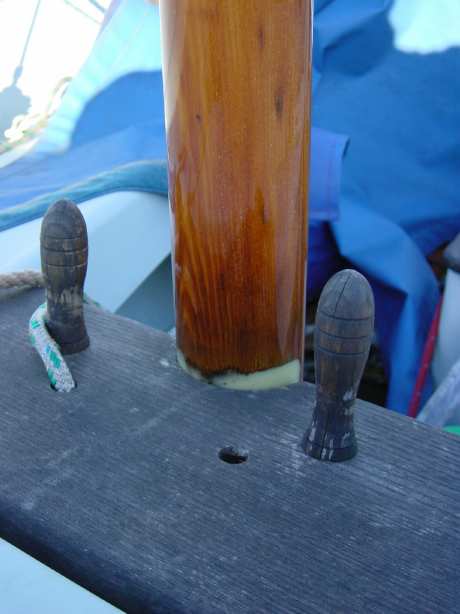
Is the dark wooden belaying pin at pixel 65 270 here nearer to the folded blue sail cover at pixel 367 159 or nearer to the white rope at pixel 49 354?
the white rope at pixel 49 354

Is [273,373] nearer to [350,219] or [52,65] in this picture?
[350,219]

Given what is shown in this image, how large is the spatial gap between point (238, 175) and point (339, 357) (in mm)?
197

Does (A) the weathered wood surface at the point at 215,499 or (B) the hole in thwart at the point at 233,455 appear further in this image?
(B) the hole in thwart at the point at 233,455

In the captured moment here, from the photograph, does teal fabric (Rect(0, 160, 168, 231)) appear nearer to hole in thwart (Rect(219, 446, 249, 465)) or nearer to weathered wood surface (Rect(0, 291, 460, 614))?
weathered wood surface (Rect(0, 291, 460, 614))

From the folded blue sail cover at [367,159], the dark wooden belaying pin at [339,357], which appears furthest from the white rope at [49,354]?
the folded blue sail cover at [367,159]

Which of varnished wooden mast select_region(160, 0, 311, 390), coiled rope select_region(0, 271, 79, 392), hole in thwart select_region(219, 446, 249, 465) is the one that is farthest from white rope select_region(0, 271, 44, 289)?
hole in thwart select_region(219, 446, 249, 465)

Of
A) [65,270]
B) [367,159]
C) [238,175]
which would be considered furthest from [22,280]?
[367,159]

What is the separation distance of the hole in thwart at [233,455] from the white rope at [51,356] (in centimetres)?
18

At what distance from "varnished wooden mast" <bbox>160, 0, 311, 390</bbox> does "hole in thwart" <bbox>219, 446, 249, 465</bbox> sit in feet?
0.34

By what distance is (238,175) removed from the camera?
66cm

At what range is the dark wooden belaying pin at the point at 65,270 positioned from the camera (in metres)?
0.72

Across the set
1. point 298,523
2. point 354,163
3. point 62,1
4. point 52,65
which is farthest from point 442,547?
point 62,1

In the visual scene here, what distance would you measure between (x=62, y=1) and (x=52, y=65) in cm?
26

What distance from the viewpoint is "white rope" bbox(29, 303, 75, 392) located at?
721mm
